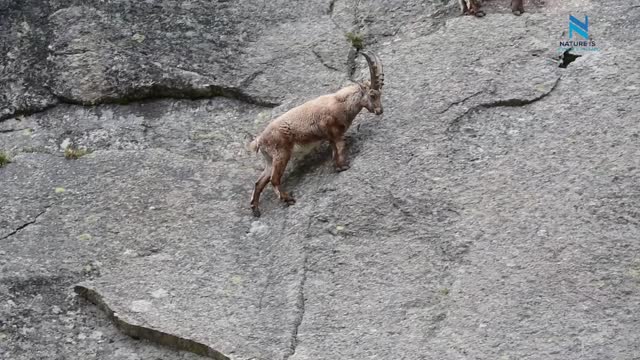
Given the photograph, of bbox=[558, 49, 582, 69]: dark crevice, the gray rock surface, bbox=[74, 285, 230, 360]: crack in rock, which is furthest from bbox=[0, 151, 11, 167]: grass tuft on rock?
bbox=[558, 49, 582, 69]: dark crevice

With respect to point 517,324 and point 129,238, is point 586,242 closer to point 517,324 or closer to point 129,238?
point 517,324

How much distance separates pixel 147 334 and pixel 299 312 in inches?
43.6

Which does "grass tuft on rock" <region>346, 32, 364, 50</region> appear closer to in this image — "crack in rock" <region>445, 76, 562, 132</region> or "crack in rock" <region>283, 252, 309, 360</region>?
"crack in rock" <region>445, 76, 562, 132</region>

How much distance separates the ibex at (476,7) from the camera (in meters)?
9.15

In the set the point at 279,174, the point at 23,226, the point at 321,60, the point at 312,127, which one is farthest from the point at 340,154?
the point at 23,226

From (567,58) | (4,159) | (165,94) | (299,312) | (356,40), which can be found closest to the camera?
(299,312)

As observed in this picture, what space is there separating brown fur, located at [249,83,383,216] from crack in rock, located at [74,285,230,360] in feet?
4.58

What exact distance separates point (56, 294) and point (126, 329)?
674mm

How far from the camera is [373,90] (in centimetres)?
824

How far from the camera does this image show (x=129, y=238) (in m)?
7.88

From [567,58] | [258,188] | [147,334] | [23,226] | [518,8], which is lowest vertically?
[147,334]

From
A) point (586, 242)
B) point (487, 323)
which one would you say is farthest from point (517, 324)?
point (586, 242)

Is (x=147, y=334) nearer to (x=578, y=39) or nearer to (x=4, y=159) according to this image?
(x=4, y=159)

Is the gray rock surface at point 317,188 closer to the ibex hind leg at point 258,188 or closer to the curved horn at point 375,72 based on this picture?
the ibex hind leg at point 258,188
